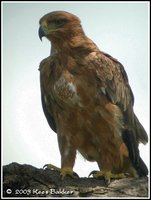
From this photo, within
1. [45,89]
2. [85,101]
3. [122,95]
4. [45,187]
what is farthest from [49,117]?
[45,187]

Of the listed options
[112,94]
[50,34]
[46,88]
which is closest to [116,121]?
[112,94]

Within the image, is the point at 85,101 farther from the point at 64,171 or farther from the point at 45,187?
the point at 45,187

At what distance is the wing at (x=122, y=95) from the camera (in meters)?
8.41

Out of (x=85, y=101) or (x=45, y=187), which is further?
(x=85, y=101)

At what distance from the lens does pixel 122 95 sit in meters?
8.80

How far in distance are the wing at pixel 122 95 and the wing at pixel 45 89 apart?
2.79 ft

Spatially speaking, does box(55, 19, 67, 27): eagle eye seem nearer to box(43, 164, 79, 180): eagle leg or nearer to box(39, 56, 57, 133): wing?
box(39, 56, 57, 133): wing

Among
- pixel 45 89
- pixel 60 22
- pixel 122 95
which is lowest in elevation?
pixel 122 95

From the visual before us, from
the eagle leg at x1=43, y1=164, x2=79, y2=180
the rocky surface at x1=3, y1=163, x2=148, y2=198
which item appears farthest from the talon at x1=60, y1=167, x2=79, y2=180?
the rocky surface at x1=3, y1=163, x2=148, y2=198

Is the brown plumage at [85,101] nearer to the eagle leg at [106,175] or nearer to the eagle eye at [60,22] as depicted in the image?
the eagle eye at [60,22]

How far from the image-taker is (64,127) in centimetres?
846

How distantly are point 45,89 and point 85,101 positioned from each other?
2.79 ft

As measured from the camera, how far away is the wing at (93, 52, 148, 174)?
841 centimetres

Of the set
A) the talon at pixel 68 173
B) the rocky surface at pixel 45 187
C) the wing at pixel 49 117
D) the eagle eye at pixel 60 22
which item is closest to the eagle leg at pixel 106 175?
the talon at pixel 68 173
